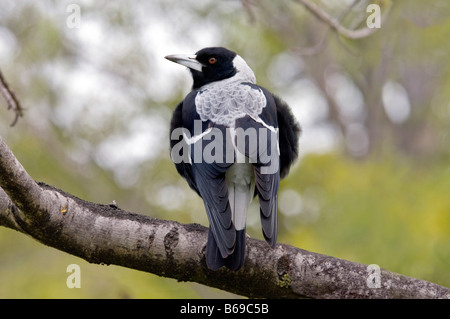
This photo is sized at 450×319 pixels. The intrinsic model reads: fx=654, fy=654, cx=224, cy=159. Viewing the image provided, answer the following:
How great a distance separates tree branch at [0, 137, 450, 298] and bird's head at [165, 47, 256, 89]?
2.14 metres

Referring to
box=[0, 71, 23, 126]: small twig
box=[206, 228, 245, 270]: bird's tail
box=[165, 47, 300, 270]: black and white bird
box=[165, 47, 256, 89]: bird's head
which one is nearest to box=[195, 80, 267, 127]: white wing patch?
box=[165, 47, 300, 270]: black and white bird

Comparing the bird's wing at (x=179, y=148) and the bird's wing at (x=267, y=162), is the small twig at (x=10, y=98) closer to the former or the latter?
the bird's wing at (x=179, y=148)

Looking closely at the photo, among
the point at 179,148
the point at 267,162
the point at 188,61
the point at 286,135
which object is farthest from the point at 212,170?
the point at 188,61

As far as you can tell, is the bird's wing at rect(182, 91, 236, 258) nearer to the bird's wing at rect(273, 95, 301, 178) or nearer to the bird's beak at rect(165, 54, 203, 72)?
the bird's wing at rect(273, 95, 301, 178)

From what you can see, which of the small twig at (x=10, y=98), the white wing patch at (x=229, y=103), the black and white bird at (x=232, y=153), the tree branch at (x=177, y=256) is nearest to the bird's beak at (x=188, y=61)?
the black and white bird at (x=232, y=153)

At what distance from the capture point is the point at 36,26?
311 inches

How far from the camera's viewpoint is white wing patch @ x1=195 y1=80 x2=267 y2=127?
437cm

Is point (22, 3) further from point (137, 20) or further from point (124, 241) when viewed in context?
point (124, 241)

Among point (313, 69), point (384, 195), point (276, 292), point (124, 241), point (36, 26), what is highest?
point (313, 69)

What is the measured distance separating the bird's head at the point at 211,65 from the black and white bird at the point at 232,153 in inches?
12.7

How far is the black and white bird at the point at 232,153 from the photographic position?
364 centimetres

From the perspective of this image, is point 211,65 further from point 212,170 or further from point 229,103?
point 212,170
